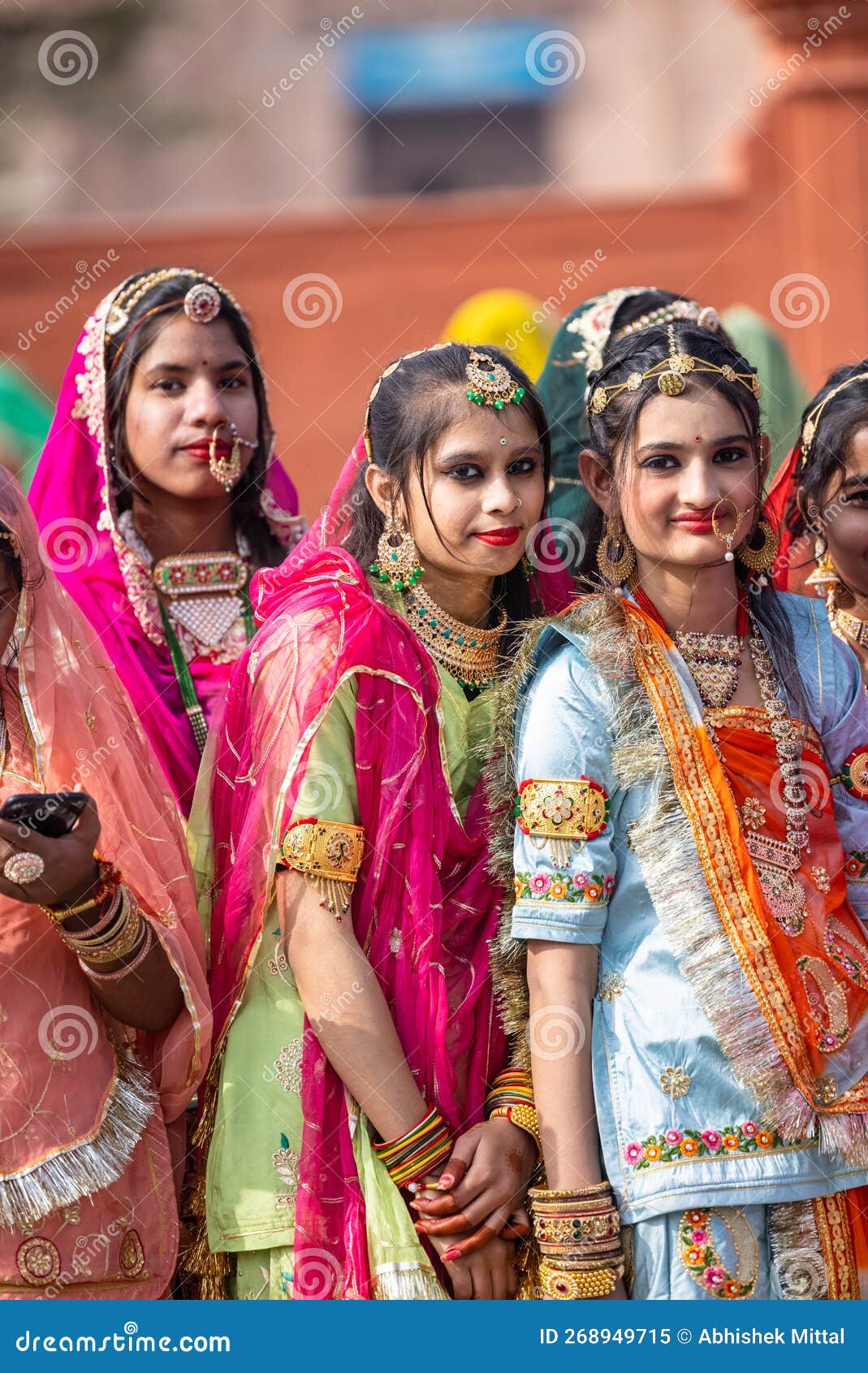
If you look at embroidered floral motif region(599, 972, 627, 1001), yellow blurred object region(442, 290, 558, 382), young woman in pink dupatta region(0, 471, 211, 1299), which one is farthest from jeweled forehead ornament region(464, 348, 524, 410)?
yellow blurred object region(442, 290, 558, 382)

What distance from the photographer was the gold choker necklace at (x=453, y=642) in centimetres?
324

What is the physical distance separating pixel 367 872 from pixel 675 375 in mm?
1054

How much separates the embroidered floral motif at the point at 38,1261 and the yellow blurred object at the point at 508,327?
11.2 ft

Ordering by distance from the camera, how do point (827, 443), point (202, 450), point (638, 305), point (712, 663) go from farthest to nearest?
1. point (638, 305)
2. point (202, 450)
3. point (827, 443)
4. point (712, 663)

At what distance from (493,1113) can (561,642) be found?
845 millimetres

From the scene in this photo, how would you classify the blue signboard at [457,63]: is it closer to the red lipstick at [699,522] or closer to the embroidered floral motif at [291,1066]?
the red lipstick at [699,522]

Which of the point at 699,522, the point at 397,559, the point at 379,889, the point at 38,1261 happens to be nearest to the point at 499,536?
the point at 397,559

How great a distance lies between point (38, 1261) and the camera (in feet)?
9.08

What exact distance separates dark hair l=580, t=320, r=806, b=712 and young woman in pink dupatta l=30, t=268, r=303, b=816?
1246 mm

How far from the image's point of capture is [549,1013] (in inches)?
111

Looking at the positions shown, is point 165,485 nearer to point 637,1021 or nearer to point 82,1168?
point 82,1168

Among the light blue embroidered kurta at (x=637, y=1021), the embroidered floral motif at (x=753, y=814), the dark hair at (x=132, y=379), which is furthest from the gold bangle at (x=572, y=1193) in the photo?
the dark hair at (x=132, y=379)

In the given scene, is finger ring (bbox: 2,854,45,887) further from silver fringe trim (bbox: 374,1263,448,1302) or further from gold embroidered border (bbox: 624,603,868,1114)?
gold embroidered border (bbox: 624,603,868,1114)

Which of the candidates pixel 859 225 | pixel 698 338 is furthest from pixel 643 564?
pixel 859 225
